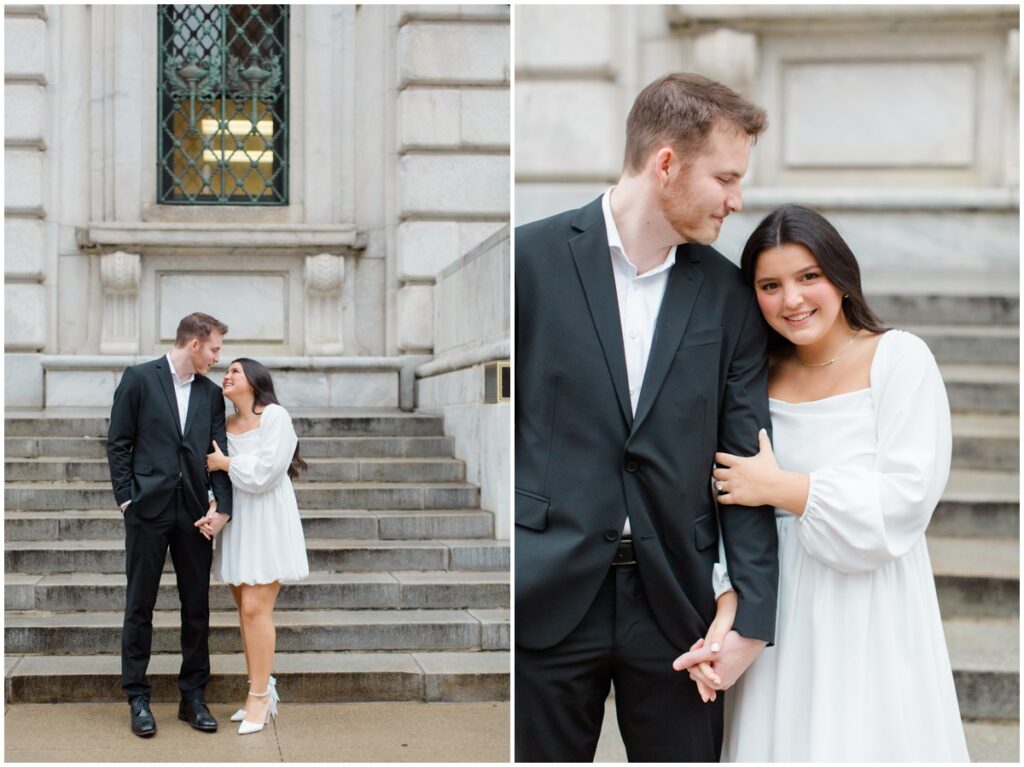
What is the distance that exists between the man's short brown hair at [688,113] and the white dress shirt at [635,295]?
0.62 feet

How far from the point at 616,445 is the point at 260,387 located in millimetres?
1971

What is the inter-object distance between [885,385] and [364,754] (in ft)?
6.51

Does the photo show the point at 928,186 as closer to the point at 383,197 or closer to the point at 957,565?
the point at 957,565

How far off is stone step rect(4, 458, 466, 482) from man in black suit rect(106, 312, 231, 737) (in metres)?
0.41

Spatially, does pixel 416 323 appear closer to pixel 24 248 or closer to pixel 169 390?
pixel 24 248

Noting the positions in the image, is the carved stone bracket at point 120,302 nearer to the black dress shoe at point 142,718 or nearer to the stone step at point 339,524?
the stone step at point 339,524

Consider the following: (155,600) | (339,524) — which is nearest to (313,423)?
(339,524)

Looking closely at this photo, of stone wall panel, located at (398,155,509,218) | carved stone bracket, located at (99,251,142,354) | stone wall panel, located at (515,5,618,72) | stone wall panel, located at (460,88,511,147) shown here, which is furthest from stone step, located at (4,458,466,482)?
stone wall panel, located at (398,155,509,218)

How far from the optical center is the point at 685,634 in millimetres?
2422

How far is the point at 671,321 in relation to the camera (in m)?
2.41

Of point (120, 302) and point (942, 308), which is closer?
point (120, 302)

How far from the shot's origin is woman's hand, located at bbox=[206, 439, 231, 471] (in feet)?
12.5

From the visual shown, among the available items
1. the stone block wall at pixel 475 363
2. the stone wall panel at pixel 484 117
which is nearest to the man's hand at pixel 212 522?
the stone block wall at pixel 475 363

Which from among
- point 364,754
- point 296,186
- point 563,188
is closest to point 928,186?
point 563,188
